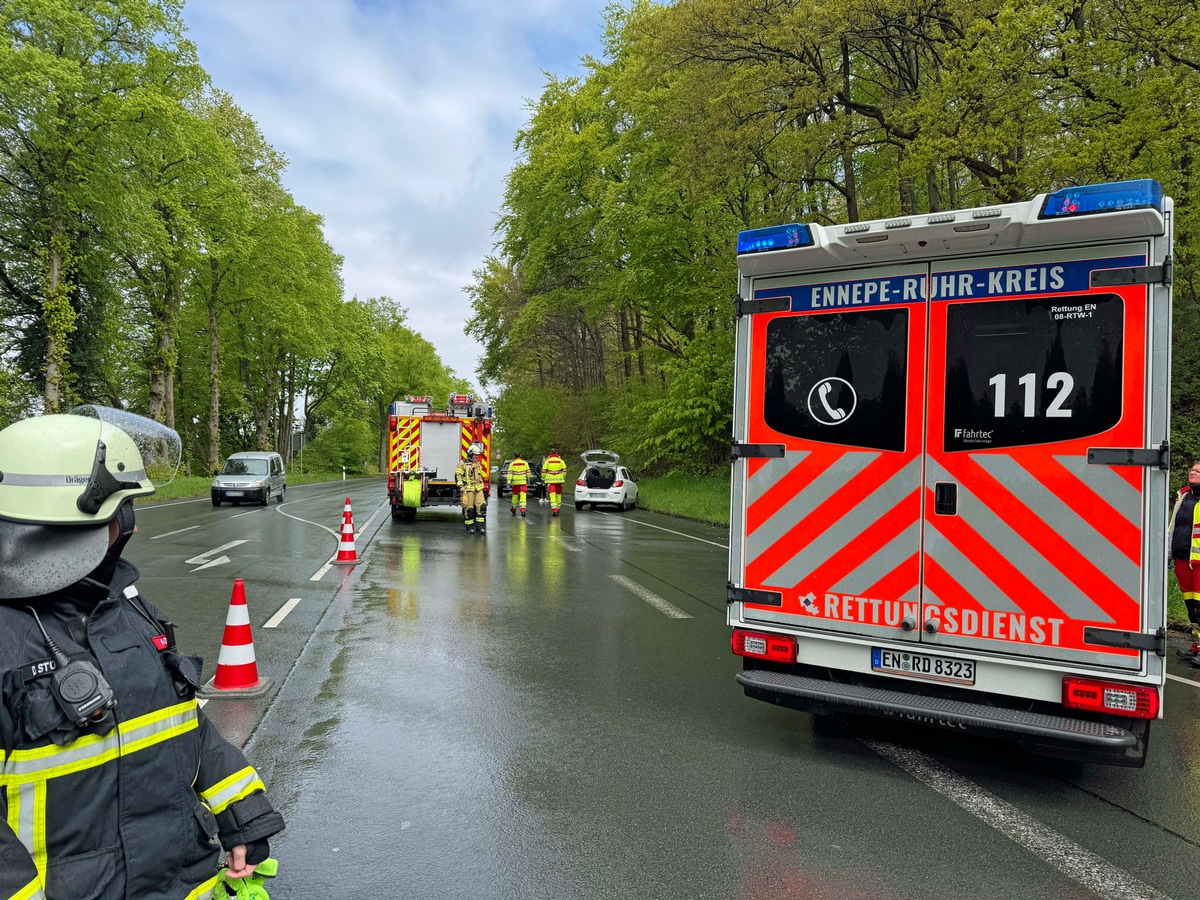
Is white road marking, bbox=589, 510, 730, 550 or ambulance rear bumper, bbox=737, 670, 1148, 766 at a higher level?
ambulance rear bumper, bbox=737, 670, 1148, 766

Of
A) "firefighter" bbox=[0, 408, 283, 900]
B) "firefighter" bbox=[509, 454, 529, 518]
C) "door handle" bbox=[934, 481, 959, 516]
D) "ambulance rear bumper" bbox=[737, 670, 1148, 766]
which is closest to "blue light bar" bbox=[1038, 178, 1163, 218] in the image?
"door handle" bbox=[934, 481, 959, 516]

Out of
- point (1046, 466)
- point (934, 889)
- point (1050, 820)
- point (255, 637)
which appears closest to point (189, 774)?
point (934, 889)

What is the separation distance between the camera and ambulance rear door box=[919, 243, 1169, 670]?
4.36 meters

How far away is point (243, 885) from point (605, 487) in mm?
26350

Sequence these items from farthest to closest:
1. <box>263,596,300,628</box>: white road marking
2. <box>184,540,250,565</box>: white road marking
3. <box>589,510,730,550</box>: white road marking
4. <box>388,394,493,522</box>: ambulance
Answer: <box>388,394,493,522</box>: ambulance
<box>589,510,730,550</box>: white road marking
<box>184,540,250,565</box>: white road marking
<box>263,596,300,628</box>: white road marking

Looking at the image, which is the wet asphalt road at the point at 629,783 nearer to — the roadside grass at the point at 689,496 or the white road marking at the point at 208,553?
the white road marking at the point at 208,553

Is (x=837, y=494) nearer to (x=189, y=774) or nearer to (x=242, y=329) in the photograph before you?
(x=189, y=774)

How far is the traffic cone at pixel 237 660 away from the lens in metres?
6.13

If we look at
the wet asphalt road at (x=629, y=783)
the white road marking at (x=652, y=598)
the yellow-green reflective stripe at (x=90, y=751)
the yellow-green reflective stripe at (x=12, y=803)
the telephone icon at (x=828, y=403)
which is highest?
the telephone icon at (x=828, y=403)

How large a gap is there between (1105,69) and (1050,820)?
1281cm

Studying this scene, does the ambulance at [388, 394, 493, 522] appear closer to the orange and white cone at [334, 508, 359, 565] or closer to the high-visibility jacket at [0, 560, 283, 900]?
the orange and white cone at [334, 508, 359, 565]

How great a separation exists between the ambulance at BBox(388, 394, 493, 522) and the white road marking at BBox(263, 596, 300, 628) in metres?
12.2

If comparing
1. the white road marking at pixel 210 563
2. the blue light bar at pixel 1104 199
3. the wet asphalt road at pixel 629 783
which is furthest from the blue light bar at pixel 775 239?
the white road marking at pixel 210 563

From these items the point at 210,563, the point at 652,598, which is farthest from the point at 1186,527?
the point at 210,563
